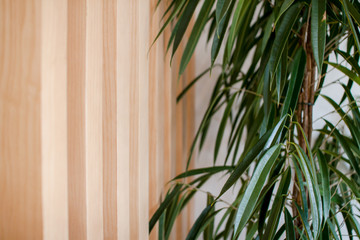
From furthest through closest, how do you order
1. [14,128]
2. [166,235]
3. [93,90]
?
[166,235] < [93,90] < [14,128]

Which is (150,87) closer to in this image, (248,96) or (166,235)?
(248,96)

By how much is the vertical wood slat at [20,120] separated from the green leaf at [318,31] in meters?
0.47

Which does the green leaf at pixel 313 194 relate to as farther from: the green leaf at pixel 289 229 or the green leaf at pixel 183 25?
the green leaf at pixel 183 25

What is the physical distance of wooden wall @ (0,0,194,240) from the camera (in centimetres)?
61

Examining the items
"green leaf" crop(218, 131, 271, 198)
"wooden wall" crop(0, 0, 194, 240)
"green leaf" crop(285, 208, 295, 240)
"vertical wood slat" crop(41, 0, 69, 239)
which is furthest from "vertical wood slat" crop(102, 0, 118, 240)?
"green leaf" crop(285, 208, 295, 240)

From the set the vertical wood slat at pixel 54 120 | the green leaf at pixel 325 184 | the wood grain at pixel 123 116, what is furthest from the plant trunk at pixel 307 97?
the vertical wood slat at pixel 54 120

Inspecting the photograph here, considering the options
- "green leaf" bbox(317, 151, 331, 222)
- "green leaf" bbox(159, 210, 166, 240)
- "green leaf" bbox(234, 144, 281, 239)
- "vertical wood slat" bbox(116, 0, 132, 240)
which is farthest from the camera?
"green leaf" bbox(159, 210, 166, 240)

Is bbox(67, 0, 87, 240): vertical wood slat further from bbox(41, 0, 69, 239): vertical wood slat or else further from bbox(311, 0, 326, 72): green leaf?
bbox(311, 0, 326, 72): green leaf

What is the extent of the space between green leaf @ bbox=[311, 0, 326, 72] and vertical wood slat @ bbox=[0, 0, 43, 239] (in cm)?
47

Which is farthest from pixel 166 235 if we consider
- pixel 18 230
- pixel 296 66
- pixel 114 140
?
pixel 296 66

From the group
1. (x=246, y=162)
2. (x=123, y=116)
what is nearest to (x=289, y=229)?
(x=246, y=162)

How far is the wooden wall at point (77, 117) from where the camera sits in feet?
2.01

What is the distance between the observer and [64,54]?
0.63 meters

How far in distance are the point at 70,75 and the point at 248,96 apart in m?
0.57
